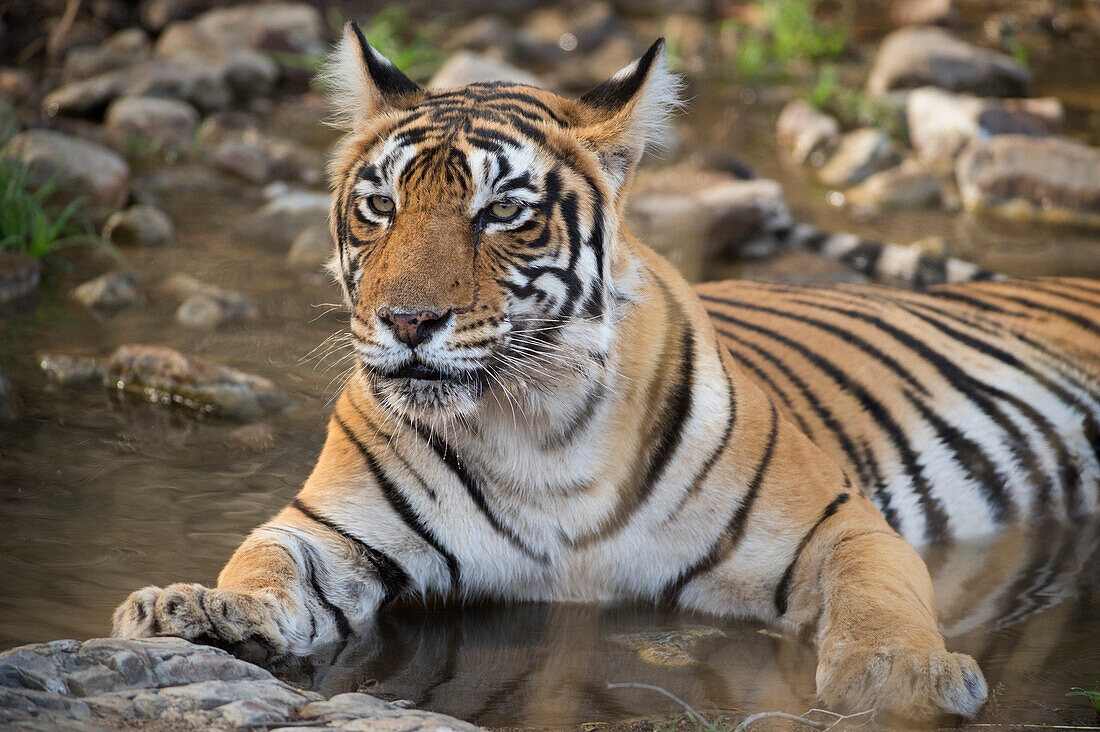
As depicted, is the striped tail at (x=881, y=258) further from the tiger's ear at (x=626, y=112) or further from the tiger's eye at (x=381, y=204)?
the tiger's eye at (x=381, y=204)

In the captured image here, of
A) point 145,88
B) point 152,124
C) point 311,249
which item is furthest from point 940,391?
point 145,88

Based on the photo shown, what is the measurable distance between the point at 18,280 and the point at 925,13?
9358mm

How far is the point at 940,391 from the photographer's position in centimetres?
359

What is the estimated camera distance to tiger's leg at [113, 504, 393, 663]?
228 cm

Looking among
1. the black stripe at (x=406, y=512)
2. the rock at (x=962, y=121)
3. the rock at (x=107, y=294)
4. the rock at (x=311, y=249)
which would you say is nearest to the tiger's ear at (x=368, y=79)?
the black stripe at (x=406, y=512)

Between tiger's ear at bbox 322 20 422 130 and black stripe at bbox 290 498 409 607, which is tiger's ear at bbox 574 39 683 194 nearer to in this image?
tiger's ear at bbox 322 20 422 130

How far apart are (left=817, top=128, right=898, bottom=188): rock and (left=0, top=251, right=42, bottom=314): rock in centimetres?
483

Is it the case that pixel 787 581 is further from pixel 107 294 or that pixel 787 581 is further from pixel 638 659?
pixel 107 294

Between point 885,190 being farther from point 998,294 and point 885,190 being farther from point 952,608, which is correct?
point 952,608

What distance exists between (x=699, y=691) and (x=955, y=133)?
20.9ft

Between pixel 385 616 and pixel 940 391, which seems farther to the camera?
pixel 940 391

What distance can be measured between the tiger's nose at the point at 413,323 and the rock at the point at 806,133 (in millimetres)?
6054

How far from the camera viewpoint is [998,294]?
4.09 meters

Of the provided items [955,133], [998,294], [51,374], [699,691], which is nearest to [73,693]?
[699,691]
